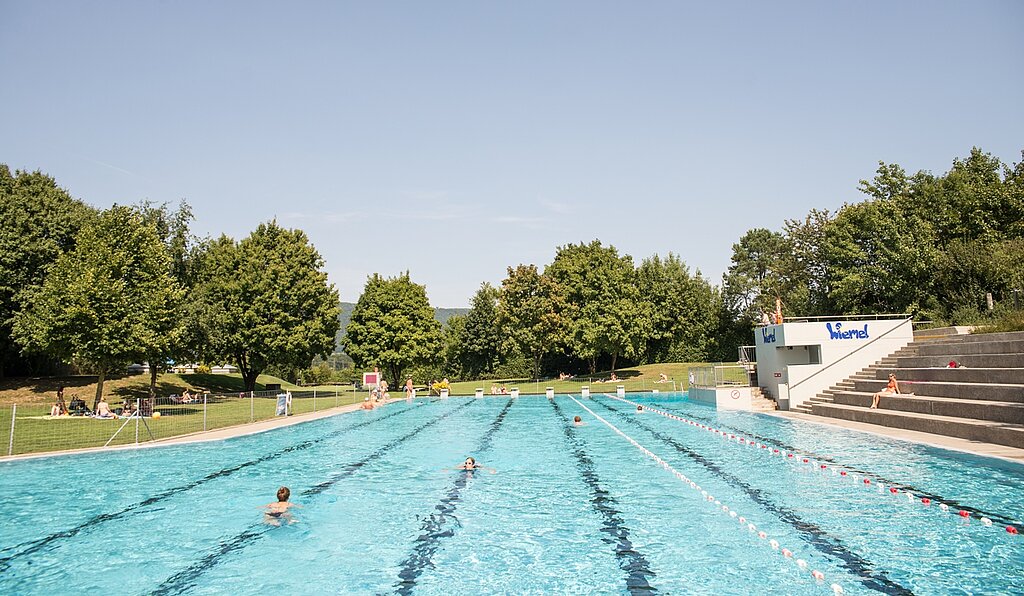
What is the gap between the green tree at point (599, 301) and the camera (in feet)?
173

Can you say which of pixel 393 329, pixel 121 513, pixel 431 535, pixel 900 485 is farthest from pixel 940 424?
pixel 393 329

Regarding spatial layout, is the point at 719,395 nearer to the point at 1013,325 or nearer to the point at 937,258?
the point at 1013,325

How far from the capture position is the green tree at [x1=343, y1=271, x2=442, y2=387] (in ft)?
168

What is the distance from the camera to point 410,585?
701cm

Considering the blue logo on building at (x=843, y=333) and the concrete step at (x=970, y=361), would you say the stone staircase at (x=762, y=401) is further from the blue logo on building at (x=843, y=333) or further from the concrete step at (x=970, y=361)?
the concrete step at (x=970, y=361)

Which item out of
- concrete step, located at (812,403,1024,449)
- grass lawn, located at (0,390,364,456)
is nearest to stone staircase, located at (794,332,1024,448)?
concrete step, located at (812,403,1024,449)

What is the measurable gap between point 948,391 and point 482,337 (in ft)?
169

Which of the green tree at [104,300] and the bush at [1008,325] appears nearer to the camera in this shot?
the bush at [1008,325]

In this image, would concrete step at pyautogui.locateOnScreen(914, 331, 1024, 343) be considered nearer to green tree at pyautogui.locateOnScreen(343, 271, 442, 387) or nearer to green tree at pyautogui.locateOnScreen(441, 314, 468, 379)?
green tree at pyautogui.locateOnScreen(343, 271, 442, 387)

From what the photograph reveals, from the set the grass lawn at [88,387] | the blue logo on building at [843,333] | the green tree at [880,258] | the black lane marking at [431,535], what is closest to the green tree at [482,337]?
the grass lawn at [88,387]

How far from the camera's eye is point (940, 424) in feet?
51.9

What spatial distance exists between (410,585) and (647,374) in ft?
157

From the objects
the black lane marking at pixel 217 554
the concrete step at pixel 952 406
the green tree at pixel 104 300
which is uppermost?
the green tree at pixel 104 300

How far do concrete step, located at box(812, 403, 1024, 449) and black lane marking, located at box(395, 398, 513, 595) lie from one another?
39.5ft
